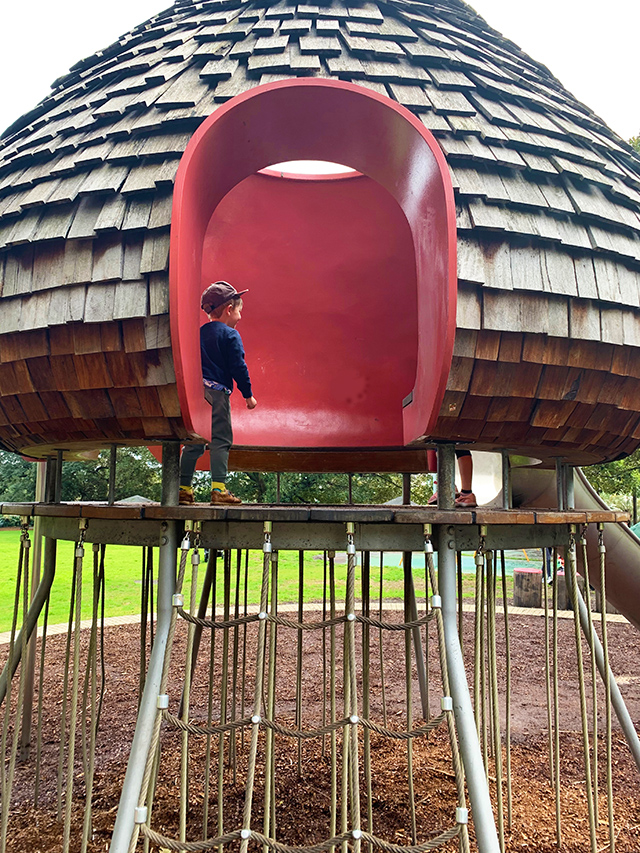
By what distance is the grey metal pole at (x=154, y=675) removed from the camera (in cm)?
223

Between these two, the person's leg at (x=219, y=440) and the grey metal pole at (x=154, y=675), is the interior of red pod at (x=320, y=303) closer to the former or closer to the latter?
the person's leg at (x=219, y=440)

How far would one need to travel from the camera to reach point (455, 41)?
11.1ft

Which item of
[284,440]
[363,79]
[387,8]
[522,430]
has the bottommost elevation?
[522,430]

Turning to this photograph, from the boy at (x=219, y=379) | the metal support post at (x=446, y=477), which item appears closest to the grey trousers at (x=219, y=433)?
the boy at (x=219, y=379)

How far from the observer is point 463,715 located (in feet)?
8.02

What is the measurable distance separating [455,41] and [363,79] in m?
0.92

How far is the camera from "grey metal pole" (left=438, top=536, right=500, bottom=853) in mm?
2309

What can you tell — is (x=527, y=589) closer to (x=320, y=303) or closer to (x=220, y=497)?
(x=320, y=303)

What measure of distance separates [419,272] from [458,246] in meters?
0.59

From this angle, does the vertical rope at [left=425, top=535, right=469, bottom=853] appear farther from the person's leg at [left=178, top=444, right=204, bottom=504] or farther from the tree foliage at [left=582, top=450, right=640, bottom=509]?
the tree foliage at [left=582, top=450, right=640, bottom=509]

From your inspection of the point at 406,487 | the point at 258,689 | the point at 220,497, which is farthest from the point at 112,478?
the point at 406,487

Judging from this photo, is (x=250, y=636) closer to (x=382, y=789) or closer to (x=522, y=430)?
(x=382, y=789)

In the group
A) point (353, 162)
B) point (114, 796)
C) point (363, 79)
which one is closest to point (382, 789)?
point (114, 796)

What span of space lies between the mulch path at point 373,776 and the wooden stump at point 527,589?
4035 mm
